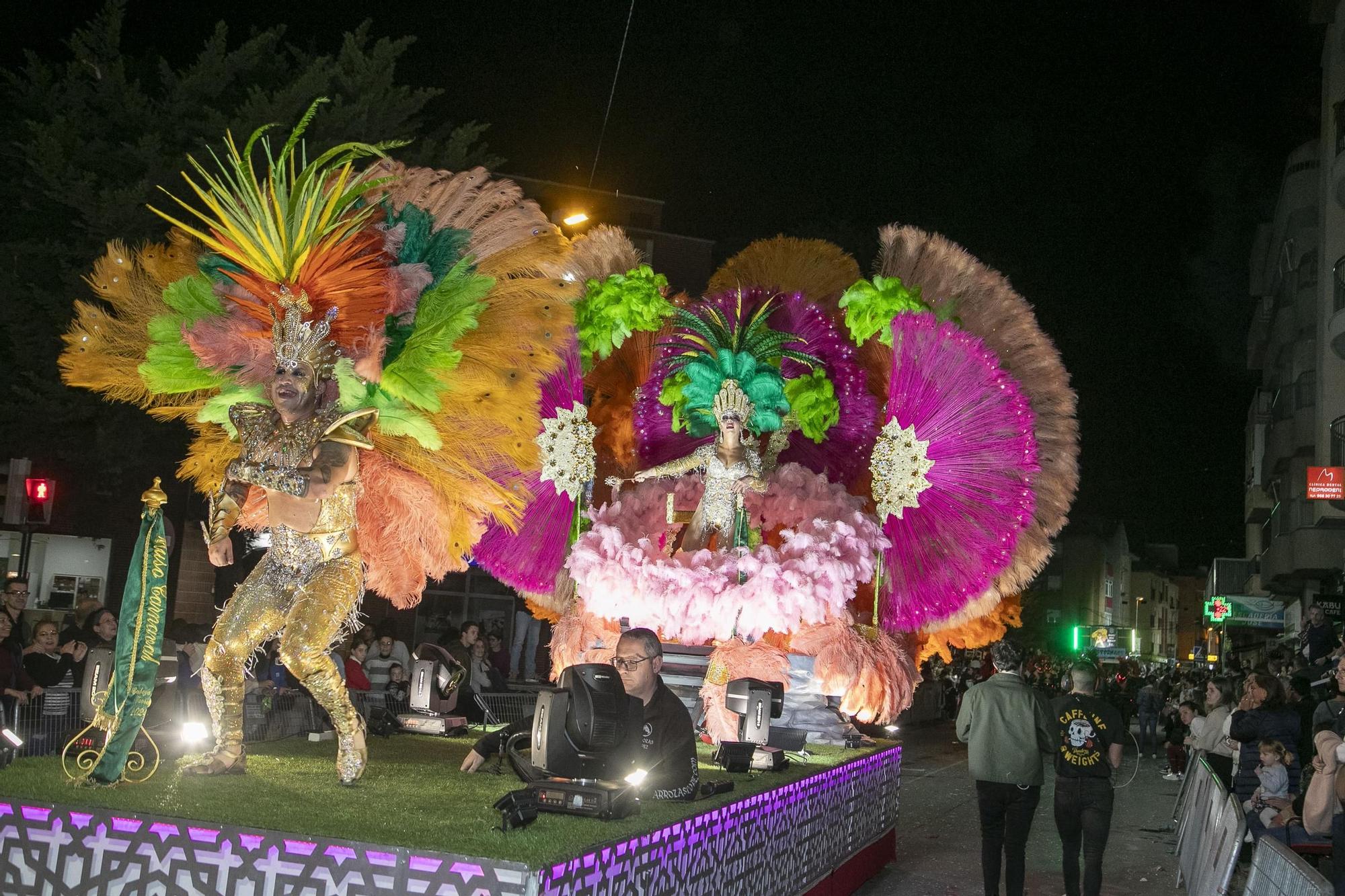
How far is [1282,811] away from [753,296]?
474 cm

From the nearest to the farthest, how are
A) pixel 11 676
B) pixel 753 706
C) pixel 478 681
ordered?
pixel 753 706 → pixel 11 676 → pixel 478 681

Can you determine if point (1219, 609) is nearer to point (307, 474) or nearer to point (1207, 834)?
point (1207, 834)

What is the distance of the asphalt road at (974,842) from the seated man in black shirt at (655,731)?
3.32 m

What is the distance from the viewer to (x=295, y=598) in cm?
564

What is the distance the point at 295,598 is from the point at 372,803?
113 centimetres

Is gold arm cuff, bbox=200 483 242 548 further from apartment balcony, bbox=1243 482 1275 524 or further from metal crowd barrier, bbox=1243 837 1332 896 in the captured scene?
apartment balcony, bbox=1243 482 1275 524

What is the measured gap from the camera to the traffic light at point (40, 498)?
1360 centimetres

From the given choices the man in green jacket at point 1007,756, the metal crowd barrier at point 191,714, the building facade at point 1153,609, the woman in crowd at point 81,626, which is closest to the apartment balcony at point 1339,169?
the man in green jacket at point 1007,756

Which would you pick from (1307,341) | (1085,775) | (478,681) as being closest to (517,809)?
(1085,775)

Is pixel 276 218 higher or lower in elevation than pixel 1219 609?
higher

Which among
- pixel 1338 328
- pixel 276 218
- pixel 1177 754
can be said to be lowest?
pixel 1177 754

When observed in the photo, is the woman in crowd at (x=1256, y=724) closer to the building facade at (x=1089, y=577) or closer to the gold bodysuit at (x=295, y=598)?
the gold bodysuit at (x=295, y=598)

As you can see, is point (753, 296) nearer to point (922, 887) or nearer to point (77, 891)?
point (922, 887)

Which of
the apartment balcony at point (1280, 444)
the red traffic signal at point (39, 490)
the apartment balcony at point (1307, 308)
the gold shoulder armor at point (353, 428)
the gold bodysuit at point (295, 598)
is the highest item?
the apartment balcony at point (1307, 308)
